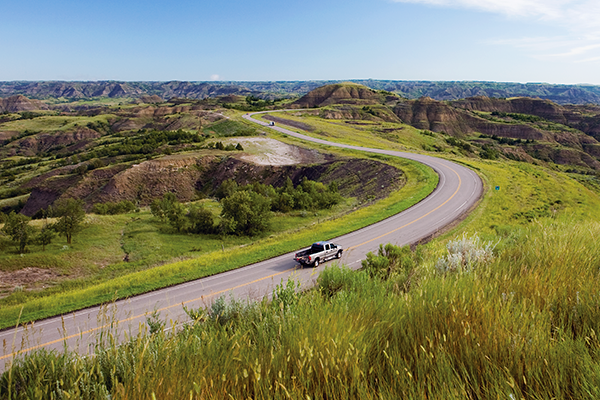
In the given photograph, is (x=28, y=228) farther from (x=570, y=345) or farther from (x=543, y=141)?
(x=543, y=141)

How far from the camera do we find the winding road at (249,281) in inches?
527

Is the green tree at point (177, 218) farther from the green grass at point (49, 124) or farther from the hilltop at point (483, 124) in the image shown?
the green grass at point (49, 124)

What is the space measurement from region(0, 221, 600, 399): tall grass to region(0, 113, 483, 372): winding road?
2548mm

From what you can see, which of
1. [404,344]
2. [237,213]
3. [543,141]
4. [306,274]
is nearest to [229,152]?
[237,213]

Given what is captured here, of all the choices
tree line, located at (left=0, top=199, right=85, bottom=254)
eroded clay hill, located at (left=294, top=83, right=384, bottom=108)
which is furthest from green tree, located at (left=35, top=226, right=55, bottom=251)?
eroded clay hill, located at (left=294, top=83, right=384, bottom=108)

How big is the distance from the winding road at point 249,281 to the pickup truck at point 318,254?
1.87 feet

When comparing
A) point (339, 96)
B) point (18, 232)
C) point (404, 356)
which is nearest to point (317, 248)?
point (404, 356)

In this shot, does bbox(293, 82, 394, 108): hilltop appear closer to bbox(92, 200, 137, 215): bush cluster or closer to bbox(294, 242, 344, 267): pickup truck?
bbox(92, 200, 137, 215): bush cluster

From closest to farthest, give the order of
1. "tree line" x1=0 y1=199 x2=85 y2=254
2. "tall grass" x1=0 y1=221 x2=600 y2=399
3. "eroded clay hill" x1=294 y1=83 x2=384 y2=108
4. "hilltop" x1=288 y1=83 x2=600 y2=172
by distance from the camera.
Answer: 1. "tall grass" x1=0 y1=221 x2=600 y2=399
2. "tree line" x1=0 y1=199 x2=85 y2=254
3. "hilltop" x1=288 y1=83 x2=600 y2=172
4. "eroded clay hill" x1=294 y1=83 x2=384 y2=108

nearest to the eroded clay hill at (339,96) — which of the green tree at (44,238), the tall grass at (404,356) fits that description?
the green tree at (44,238)

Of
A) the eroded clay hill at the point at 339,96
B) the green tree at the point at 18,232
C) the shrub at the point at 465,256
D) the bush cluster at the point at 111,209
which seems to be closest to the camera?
the shrub at the point at 465,256

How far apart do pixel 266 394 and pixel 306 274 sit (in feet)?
57.9

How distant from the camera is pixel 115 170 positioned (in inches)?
→ 2569

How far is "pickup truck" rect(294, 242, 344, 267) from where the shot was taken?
21.0 meters
